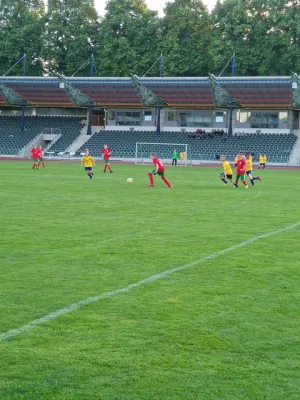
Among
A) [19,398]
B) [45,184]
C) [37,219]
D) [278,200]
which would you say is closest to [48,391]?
[19,398]

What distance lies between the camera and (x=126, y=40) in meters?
79.2

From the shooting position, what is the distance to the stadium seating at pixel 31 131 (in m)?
68.8

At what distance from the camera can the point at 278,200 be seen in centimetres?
2386

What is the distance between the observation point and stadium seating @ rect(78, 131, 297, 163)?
205ft

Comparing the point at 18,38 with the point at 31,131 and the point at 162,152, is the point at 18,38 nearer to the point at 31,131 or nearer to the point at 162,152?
the point at 31,131

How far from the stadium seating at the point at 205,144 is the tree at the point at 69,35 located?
1544 centimetres

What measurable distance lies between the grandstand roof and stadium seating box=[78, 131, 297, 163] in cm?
303

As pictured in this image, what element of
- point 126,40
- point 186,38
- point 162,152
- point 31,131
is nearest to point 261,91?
point 162,152

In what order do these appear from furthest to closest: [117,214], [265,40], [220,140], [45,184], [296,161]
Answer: [265,40] → [220,140] → [296,161] → [45,184] → [117,214]

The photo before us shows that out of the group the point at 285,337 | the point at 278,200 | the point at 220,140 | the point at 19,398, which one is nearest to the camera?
the point at 19,398

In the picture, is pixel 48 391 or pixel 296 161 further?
pixel 296 161

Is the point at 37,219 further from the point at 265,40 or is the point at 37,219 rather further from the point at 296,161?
the point at 265,40

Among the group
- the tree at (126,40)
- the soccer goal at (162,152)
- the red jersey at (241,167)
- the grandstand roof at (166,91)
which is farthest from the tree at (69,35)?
the red jersey at (241,167)

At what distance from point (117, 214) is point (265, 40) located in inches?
2414
